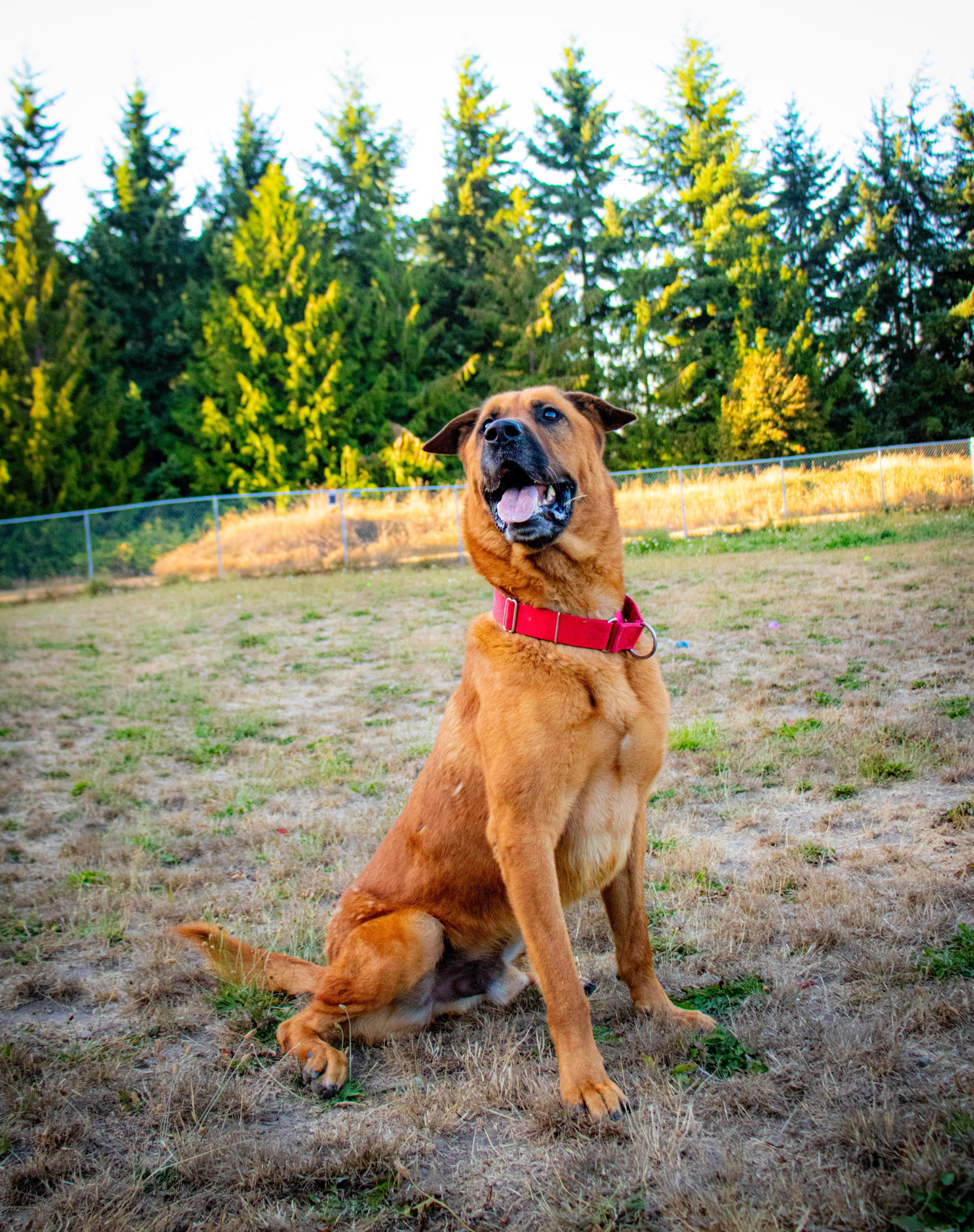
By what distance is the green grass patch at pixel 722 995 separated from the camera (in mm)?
2492

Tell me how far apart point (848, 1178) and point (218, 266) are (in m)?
30.7

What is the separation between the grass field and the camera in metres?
1.77

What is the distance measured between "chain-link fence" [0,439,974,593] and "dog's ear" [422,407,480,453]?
13.3m

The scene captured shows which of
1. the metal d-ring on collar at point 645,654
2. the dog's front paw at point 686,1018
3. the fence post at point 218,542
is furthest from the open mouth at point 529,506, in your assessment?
the fence post at point 218,542

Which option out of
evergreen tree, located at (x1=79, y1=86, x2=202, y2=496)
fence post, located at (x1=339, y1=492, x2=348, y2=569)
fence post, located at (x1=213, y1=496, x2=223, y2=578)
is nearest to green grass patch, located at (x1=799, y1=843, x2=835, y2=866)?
fence post, located at (x1=339, y1=492, x2=348, y2=569)

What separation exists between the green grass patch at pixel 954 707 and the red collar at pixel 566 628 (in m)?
3.27

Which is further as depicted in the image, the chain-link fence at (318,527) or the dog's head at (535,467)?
the chain-link fence at (318,527)

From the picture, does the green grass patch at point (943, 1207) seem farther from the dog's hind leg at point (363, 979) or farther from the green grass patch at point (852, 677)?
the green grass patch at point (852, 677)

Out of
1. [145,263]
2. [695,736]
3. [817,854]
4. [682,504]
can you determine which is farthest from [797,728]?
[145,263]

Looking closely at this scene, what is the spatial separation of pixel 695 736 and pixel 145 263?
102 ft

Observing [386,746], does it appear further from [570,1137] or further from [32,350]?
[32,350]

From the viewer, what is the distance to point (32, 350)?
77.9 ft

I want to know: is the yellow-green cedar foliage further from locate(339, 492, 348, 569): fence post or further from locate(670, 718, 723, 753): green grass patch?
locate(670, 718, 723, 753): green grass patch

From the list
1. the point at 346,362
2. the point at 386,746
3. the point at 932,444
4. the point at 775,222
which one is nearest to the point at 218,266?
the point at 346,362
